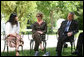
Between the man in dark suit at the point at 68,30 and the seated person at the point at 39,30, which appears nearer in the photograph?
the man in dark suit at the point at 68,30

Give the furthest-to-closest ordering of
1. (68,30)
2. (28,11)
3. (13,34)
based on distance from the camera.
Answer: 1. (28,11)
2. (68,30)
3. (13,34)

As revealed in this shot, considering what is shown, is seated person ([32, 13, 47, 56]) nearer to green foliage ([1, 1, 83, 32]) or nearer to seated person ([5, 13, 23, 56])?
seated person ([5, 13, 23, 56])

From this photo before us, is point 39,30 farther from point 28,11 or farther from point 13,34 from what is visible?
point 28,11

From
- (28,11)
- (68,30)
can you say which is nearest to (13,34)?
(68,30)

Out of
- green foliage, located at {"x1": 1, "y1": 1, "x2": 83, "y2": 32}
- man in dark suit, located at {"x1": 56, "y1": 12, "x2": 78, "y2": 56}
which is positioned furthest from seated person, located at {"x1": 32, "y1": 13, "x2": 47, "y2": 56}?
green foliage, located at {"x1": 1, "y1": 1, "x2": 83, "y2": 32}

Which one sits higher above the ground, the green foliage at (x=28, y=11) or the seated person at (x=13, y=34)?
the green foliage at (x=28, y=11)

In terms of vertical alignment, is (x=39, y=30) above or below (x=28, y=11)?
below

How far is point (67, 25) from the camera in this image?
360 inches

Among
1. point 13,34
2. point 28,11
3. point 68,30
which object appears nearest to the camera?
point 13,34

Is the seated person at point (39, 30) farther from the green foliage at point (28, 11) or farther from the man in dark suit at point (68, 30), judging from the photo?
the green foliage at point (28, 11)

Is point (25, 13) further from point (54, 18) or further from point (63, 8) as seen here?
point (63, 8)

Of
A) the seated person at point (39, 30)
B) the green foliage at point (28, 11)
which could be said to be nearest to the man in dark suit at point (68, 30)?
the seated person at point (39, 30)

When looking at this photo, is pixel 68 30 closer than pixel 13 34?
No

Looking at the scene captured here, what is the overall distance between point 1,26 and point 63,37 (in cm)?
354
